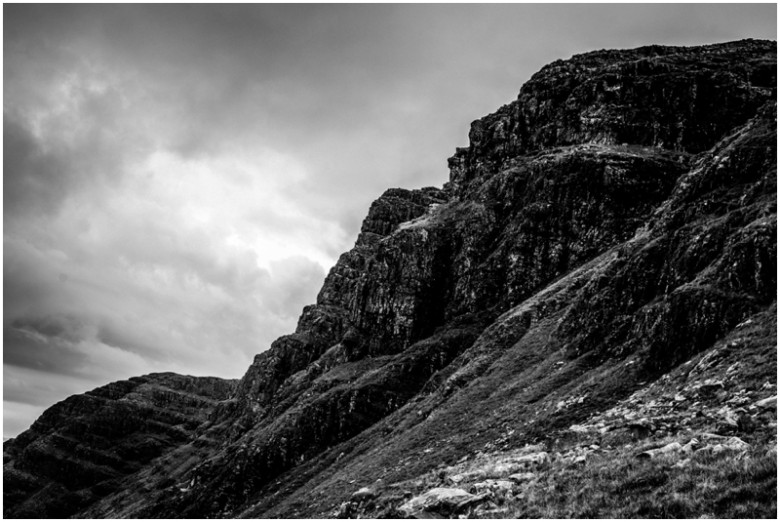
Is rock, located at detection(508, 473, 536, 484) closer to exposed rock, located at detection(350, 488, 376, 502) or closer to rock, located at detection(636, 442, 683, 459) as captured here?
rock, located at detection(636, 442, 683, 459)

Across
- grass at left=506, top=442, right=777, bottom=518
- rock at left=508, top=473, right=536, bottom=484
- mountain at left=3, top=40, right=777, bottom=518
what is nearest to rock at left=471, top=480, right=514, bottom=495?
rock at left=508, top=473, right=536, bottom=484

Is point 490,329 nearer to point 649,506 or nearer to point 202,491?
point 202,491

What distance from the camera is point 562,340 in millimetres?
63625

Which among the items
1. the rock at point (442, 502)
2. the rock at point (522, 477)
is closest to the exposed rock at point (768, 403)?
the rock at point (522, 477)

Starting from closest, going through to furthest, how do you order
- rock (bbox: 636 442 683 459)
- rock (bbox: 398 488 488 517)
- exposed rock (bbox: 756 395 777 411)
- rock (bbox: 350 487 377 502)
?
rock (bbox: 636 442 683 459), rock (bbox: 398 488 488 517), exposed rock (bbox: 756 395 777 411), rock (bbox: 350 487 377 502)

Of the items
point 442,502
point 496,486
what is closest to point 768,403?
point 496,486

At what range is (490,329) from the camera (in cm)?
8469

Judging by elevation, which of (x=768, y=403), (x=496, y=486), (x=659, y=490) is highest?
(x=768, y=403)

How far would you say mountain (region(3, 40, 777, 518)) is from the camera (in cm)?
2392

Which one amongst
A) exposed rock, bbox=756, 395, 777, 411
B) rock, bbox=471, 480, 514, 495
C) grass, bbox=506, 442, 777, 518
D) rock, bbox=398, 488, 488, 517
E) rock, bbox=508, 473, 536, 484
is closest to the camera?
grass, bbox=506, 442, 777, 518

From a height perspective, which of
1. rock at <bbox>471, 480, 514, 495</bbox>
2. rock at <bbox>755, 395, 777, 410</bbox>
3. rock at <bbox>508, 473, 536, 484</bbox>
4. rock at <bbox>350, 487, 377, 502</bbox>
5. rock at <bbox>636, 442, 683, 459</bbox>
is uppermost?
rock at <bbox>755, 395, 777, 410</bbox>

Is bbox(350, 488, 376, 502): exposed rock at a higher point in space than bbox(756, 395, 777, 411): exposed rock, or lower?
lower

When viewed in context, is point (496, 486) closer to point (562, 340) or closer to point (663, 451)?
point (663, 451)

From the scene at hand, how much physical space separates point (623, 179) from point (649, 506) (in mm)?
104721
